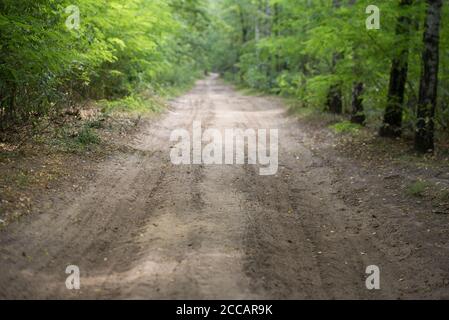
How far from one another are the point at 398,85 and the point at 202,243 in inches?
335

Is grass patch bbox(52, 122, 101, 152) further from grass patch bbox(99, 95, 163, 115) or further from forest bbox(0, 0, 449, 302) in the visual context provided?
grass patch bbox(99, 95, 163, 115)

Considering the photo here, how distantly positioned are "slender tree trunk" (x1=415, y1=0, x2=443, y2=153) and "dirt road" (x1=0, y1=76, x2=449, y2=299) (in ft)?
8.57

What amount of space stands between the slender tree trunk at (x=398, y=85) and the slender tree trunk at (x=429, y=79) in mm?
822

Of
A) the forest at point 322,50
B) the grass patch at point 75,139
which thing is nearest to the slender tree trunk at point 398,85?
the forest at point 322,50

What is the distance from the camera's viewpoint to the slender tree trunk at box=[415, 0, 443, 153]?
10.7 meters

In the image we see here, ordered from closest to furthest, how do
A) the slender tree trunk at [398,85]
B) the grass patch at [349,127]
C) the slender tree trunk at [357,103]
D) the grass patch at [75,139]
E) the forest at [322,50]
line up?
1. the forest at [322,50]
2. the grass patch at [75,139]
3. the slender tree trunk at [398,85]
4. the grass patch at [349,127]
5. the slender tree trunk at [357,103]

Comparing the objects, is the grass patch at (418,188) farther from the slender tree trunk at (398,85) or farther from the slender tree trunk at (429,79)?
the slender tree trunk at (398,85)

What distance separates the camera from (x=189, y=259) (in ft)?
20.1

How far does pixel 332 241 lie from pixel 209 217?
2.02 meters

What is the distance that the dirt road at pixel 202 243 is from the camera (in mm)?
5594

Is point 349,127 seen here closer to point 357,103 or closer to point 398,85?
point 357,103

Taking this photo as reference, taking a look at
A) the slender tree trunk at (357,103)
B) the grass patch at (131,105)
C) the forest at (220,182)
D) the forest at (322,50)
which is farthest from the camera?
the grass patch at (131,105)

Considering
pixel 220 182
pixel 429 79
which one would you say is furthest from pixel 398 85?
pixel 220 182
